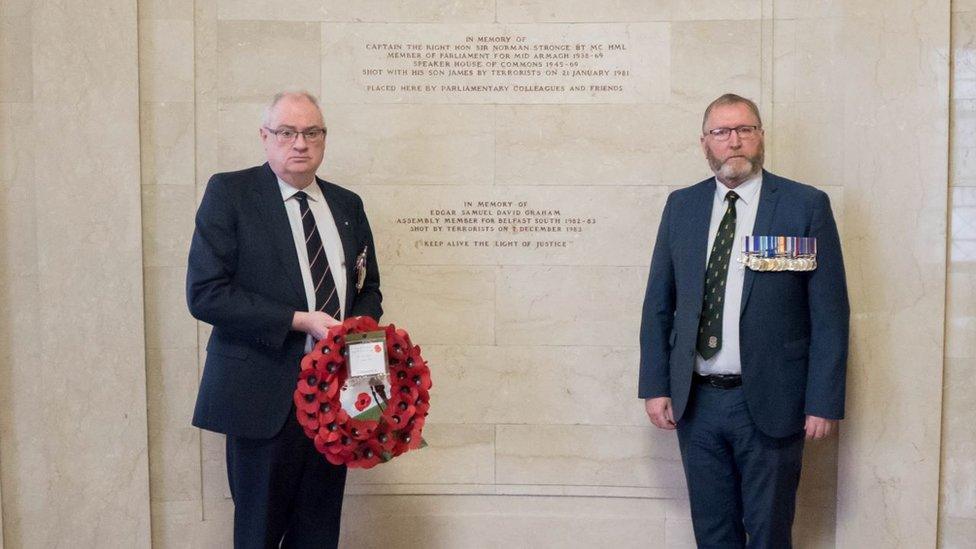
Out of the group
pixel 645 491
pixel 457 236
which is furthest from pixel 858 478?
pixel 457 236

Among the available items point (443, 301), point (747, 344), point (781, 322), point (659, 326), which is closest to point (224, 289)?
point (443, 301)

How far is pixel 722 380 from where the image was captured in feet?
9.63

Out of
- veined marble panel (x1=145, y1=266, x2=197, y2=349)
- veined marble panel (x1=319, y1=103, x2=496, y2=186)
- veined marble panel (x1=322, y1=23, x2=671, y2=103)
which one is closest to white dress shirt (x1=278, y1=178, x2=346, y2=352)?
veined marble panel (x1=319, y1=103, x2=496, y2=186)

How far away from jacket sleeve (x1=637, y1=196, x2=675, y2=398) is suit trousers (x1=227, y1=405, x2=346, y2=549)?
1.13m

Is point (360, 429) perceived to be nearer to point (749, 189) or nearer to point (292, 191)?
point (292, 191)

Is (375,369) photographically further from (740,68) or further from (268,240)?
(740,68)

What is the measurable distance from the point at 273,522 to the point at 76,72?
210 centimetres

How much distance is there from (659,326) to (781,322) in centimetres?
42

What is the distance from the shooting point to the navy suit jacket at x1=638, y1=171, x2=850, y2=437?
287 centimetres

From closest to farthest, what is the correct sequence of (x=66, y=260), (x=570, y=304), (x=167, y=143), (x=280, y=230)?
(x=280, y=230) < (x=66, y=260) < (x=167, y=143) < (x=570, y=304)

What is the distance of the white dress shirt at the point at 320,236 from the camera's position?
2.89m

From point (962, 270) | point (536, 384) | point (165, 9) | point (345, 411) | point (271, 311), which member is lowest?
point (536, 384)

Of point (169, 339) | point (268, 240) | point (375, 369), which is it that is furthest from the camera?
Answer: point (169, 339)

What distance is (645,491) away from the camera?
3.83 meters
